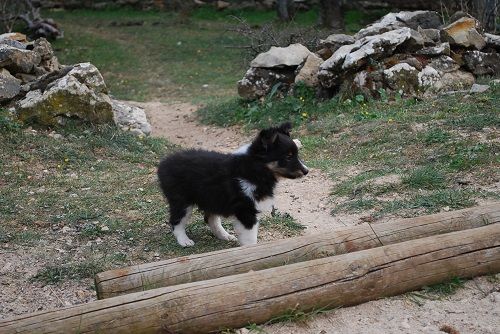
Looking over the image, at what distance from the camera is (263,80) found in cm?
1416

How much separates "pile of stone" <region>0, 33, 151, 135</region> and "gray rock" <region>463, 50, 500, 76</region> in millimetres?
6454

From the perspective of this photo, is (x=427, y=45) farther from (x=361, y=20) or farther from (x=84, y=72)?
(x=361, y=20)

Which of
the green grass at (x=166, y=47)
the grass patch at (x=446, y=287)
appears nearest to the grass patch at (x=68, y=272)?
the grass patch at (x=446, y=287)

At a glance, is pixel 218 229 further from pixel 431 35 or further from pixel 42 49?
pixel 431 35

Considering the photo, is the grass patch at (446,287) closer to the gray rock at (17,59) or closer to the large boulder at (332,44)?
the large boulder at (332,44)

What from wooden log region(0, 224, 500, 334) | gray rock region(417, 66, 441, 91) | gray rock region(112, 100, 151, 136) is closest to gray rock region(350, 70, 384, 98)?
gray rock region(417, 66, 441, 91)

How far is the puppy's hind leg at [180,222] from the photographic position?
690 centimetres

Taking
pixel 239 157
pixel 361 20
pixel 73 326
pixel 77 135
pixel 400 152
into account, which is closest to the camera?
pixel 73 326

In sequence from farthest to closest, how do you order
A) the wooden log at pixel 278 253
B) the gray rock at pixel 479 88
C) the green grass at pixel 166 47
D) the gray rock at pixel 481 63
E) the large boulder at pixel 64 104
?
1. the green grass at pixel 166 47
2. the gray rock at pixel 481 63
3. the gray rock at pixel 479 88
4. the large boulder at pixel 64 104
5. the wooden log at pixel 278 253

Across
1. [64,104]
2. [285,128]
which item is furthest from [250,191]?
[64,104]

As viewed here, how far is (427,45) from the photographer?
44.5 feet

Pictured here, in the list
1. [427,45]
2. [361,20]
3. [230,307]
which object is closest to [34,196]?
[230,307]

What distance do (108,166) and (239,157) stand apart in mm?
3989

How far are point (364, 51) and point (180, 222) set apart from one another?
7.06 metres
